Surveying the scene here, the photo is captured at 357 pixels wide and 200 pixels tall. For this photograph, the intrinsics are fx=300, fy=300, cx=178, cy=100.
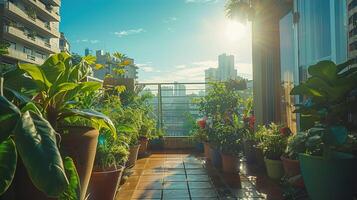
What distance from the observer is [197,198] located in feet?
8.41

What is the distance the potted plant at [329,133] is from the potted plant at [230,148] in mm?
1473

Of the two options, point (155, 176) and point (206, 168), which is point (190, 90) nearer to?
point (206, 168)

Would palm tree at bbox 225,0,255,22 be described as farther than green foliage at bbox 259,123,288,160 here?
Yes

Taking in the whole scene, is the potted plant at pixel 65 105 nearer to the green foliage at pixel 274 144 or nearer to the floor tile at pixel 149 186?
the floor tile at pixel 149 186

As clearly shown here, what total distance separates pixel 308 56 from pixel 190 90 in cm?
285

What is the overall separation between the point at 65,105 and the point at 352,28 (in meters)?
2.12

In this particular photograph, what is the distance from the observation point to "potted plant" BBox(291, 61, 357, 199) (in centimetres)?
169

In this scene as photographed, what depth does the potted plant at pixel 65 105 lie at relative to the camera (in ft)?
4.79

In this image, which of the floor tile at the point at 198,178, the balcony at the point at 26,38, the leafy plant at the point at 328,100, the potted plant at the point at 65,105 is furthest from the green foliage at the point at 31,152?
the balcony at the point at 26,38

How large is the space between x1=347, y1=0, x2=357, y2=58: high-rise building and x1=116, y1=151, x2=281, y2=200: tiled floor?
1312 mm

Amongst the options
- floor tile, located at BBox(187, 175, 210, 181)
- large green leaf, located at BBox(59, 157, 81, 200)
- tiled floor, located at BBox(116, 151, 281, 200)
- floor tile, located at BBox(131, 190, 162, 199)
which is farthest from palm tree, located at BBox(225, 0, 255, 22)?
large green leaf, located at BBox(59, 157, 81, 200)

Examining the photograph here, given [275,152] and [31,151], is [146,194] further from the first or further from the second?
[31,151]

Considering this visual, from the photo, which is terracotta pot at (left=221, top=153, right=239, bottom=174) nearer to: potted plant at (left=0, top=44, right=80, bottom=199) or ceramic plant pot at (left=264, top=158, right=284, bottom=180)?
ceramic plant pot at (left=264, top=158, right=284, bottom=180)

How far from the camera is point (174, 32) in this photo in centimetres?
641
